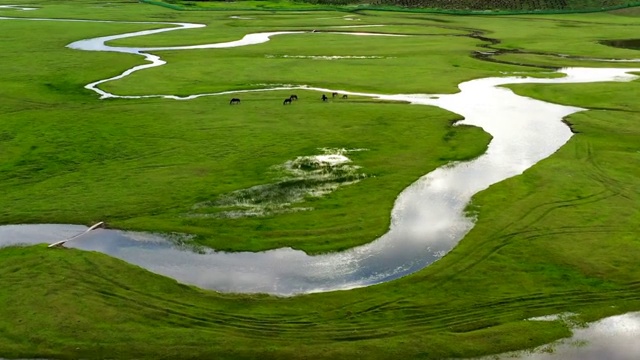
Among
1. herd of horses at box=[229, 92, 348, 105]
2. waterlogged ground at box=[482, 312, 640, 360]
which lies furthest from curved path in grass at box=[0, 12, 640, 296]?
herd of horses at box=[229, 92, 348, 105]

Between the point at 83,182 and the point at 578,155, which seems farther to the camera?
the point at 578,155

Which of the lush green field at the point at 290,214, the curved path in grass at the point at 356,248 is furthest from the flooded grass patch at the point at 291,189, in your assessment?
the curved path in grass at the point at 356,248

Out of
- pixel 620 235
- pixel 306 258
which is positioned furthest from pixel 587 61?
pixel 306 258

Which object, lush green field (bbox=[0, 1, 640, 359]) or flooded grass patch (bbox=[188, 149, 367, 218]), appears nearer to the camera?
lush green field (bbox=[0, 1, 640, 359])

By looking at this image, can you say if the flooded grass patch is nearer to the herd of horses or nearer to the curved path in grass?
the curved path in grass

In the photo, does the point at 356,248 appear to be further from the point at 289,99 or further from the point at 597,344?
the point at 289,99

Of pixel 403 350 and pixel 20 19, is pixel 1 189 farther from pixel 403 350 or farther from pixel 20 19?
pixel 20 19

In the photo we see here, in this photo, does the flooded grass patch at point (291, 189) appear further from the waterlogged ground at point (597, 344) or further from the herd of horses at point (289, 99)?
the waterlogged ground at point (597, 344)

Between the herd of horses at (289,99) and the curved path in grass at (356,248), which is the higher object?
the herd of horses at (289,99)
